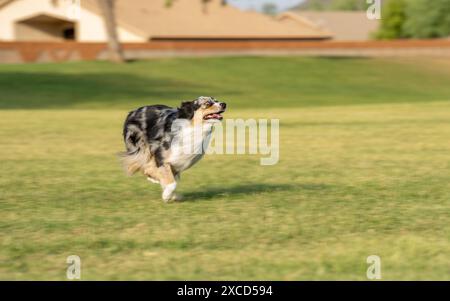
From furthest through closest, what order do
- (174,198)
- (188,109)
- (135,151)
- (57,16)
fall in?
1. (57,16)
2. (135,151)
3. (174,198)
4. (188,109)

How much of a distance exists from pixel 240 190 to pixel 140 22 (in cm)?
5755

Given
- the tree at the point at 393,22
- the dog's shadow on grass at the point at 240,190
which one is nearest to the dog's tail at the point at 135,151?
the dog's shadow on grass at the point at 240,190

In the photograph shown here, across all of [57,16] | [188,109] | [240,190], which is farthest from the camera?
[57,16]

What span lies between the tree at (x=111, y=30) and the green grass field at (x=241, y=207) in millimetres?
26614

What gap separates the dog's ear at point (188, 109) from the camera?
1033 cm

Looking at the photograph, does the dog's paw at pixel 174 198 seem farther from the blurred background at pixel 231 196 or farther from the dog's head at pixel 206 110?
the dog's head at pixel 206 110

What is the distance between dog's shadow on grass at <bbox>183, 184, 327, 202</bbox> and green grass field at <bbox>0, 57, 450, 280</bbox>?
3 centimetres

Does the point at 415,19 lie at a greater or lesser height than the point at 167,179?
greater

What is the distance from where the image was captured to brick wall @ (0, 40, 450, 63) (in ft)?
188

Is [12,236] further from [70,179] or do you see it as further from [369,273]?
[70,179]

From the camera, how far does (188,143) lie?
10.4 m

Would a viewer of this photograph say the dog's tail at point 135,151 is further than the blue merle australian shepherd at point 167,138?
Yes

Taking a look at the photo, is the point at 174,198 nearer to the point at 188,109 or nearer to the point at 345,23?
the point at 188,109

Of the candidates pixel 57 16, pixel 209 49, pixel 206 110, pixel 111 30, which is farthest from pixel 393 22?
pixel 206 110
